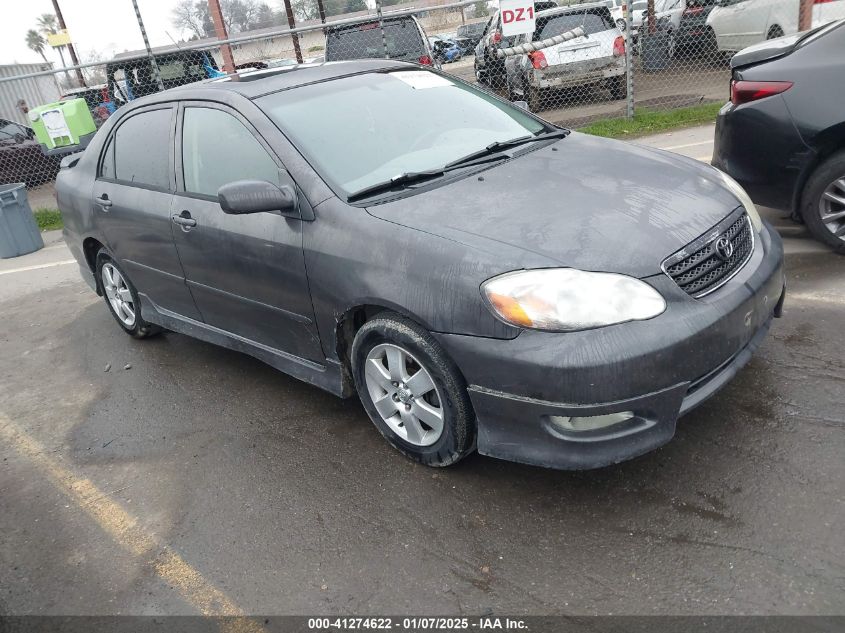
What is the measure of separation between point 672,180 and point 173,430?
9.61 feet

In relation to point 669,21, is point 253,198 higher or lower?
higher

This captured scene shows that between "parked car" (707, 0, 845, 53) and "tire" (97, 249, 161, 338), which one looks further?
"parked car" (707, 0, 845, 53)

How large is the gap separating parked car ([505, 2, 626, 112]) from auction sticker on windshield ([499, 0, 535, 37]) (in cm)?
203

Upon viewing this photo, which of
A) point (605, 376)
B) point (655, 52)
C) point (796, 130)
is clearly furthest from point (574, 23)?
point (605, 376)

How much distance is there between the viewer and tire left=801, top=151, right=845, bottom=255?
4.43m

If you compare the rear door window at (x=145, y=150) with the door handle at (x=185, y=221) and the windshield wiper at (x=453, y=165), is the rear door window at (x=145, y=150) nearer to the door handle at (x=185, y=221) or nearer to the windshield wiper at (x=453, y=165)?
the door handle at (x=185, y=221)

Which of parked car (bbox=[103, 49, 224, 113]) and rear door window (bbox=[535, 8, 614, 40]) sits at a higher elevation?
parked car (bbox=[103, 49, 224, 113])

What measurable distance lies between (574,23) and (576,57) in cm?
87

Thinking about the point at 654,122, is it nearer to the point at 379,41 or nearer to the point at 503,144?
the point at 379,41

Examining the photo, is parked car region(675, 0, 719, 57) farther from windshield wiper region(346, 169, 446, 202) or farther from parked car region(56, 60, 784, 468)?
windshield wiper region(346, 169, 446, 202)

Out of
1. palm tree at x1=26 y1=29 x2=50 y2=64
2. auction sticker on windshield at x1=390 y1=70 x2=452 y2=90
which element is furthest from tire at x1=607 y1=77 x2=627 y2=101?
palm tree at x1=26 y1=29 x2=50 y2=64

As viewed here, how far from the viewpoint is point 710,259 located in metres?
2.81

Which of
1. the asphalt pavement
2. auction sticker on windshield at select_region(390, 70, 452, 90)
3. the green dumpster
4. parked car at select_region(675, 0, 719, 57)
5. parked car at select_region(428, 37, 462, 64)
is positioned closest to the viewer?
the asphalt pavement

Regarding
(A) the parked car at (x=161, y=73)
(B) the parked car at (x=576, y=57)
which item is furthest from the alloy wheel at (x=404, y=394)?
(A) the parked car at (x=161, y=73)
